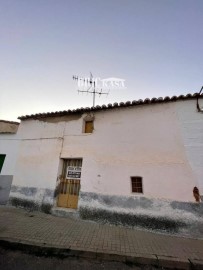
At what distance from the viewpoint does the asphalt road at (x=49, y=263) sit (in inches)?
138

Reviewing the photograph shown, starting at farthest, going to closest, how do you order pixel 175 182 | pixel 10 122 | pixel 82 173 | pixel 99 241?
pixel 10 122, pixel 82 173, pixel 175 182, pixel 99 241

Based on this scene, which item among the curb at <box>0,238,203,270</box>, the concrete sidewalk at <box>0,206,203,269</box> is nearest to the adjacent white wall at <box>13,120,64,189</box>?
the concrete sidewalk at <box>0,206,203,269</box>

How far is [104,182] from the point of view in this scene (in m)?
6.69

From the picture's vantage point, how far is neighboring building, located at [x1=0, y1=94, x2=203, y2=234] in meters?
5.79

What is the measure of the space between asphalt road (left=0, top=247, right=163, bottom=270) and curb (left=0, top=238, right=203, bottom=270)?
0.11 meters

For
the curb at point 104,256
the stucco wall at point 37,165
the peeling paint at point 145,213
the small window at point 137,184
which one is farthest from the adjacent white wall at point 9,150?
the small window at point 137,184

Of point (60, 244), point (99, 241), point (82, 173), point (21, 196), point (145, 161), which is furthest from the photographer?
point (21, 196)

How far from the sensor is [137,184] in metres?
6.31

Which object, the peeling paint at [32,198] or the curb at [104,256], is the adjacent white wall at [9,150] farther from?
the curb at [104,256]

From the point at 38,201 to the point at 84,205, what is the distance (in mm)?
2297

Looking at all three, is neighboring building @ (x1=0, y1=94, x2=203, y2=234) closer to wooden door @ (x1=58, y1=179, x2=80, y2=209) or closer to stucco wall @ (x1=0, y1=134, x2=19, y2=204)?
wooden door @ (x1=58, y1=179, x2=80, y2=209)

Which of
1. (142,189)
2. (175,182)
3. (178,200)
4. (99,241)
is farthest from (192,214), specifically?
(99,241)

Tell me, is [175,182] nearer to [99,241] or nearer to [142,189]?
[142,189]

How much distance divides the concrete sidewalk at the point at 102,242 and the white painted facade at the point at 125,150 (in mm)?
1315
